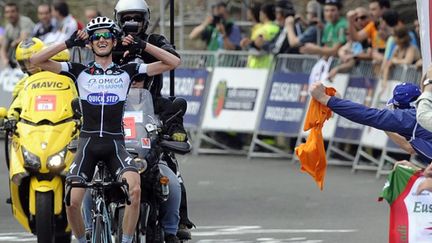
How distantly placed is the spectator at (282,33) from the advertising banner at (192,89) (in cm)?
119

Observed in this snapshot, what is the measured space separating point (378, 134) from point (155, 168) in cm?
924

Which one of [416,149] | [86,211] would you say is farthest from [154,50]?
[416,149]

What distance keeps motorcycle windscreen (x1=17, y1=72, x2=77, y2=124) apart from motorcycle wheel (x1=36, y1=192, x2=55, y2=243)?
2.47ft

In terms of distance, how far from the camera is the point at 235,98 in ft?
70.0

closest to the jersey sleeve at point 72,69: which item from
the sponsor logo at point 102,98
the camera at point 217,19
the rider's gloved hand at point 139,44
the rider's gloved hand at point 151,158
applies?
the sponsor logo at point 102,98

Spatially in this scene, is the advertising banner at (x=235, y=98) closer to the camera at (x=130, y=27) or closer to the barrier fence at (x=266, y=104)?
the barrier fence at (x=266, y=104)

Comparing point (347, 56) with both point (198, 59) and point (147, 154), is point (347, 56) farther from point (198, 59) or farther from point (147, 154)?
point (147, 154)

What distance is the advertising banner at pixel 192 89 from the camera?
21.8 metres

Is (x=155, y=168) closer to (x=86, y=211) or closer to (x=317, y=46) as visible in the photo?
(x=86, y=211)

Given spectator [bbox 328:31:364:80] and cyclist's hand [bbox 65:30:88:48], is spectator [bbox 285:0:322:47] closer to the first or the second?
spectator [bbox 328:31:364:80]

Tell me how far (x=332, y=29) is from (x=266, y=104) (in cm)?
153

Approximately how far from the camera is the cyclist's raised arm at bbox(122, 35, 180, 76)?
10.1 meters

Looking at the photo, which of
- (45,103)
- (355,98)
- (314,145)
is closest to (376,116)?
(314,145)

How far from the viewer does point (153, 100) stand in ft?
35.0
